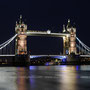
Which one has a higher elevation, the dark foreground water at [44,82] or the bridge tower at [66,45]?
the bridge tower at [66,45]

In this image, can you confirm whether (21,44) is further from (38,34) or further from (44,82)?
(44,82)

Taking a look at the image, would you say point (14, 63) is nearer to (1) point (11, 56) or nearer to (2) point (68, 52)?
(1) point (11, 56)

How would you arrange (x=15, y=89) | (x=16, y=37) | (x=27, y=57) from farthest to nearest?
(x=16, y=37), (x=27, y=57), (x=15, y=89)

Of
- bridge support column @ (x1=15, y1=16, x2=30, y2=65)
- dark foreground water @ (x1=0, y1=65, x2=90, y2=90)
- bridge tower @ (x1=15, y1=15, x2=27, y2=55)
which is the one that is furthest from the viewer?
bridge tower @ (x1=15, y1=15, x2=27, y2=55)

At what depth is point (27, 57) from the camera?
7606 cm

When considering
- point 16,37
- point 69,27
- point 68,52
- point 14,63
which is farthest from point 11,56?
point 69,27

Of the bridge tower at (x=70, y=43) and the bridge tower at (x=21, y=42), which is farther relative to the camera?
the bridge tower at (x=70, y=43)

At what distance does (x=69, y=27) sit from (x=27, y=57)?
70.4ft

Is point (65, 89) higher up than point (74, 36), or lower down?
lower down

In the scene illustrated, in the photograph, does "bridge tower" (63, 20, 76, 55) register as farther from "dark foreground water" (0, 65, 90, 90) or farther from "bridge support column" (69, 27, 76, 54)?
"dark foreground water" (0, 65, 90, 90)

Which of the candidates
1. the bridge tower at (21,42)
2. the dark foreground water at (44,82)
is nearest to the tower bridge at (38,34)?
the bridge tower at (21,42)

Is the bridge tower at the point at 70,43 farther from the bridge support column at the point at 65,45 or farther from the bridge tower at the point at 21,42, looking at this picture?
the bridge tower at the point at 21,42

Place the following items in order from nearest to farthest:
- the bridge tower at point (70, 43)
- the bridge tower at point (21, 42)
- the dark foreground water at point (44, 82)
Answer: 1. the dark foreground water at point (44, 82)
2. the bridge tower at point (21, 42)
3. the bridge tower at point (70, 43)

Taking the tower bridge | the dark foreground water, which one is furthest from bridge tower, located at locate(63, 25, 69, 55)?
the dark foreground water
